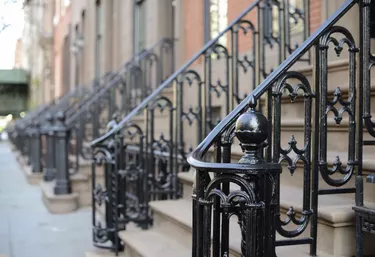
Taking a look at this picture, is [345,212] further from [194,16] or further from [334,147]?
[194,16]

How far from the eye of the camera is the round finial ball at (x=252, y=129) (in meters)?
2.35

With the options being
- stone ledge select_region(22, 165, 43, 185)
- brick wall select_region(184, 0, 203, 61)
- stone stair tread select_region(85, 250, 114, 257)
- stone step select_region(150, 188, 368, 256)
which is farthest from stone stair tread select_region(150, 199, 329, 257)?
stone ledge select_region(22, 165, 43, 185)

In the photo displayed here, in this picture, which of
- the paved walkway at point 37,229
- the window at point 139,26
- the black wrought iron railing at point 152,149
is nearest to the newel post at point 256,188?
the black wrought iron railing at point 152,149

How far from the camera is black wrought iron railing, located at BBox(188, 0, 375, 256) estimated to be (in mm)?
2363

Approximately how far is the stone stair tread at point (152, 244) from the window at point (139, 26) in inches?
284

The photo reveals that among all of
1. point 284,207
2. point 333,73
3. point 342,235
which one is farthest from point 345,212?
point 333,73

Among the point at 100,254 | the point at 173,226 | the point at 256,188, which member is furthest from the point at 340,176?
the point at 100,254

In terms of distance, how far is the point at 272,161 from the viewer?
2.79m

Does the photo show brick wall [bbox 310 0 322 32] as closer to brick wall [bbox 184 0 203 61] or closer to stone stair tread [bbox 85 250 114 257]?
brick wall [bbox 184 0 203 61]

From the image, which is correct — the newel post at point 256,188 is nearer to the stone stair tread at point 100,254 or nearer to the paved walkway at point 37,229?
the stone stair tread at point 100,254

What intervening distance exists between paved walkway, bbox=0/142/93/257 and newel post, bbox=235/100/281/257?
3.24 m

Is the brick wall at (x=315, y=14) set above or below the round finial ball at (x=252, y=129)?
above

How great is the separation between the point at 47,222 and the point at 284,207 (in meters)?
4.59

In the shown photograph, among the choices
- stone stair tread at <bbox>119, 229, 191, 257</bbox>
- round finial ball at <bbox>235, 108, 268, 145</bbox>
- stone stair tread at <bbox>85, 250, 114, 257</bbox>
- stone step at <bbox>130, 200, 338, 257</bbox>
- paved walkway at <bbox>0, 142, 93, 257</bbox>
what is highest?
round finial ball at <bbox>235, 108, 268, 145</bbox>
